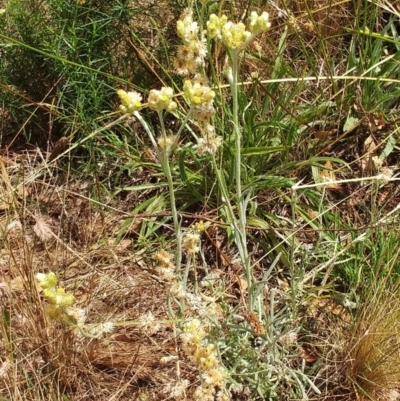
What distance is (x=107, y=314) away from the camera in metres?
1.79

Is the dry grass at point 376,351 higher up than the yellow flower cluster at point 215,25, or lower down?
lower down

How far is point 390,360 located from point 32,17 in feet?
5.80

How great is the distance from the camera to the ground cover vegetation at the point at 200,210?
1.60 m

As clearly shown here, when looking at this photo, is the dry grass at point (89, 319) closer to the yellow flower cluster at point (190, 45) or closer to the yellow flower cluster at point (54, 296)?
the yellow flower cluster at point (54, 296)

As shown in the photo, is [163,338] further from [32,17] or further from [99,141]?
[32,17]

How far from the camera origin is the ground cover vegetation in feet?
5.24

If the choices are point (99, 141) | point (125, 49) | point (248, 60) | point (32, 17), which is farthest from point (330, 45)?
point (32, 17)

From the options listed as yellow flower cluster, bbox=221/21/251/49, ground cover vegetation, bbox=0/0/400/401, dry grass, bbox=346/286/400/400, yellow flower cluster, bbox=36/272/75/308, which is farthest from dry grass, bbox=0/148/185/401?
yellow flower cluster, bbox=221/21/251/49

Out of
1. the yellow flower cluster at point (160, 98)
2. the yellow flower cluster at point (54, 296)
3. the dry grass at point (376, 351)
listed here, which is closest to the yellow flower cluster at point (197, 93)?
the yellow flower cluster at point (160, 98)

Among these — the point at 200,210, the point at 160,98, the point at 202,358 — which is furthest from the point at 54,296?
the point at 200,210

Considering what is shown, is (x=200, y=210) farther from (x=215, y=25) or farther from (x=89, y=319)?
(x=215, y=25)

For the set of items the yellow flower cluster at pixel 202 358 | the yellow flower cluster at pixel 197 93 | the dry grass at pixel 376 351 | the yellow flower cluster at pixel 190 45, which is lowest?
the dry grass at pixel 376 351

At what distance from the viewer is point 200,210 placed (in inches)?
86.0

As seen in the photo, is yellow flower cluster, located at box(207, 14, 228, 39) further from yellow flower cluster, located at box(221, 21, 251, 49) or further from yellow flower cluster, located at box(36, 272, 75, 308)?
yellow flower cluster, located at box(36, 272, 75, 308)
